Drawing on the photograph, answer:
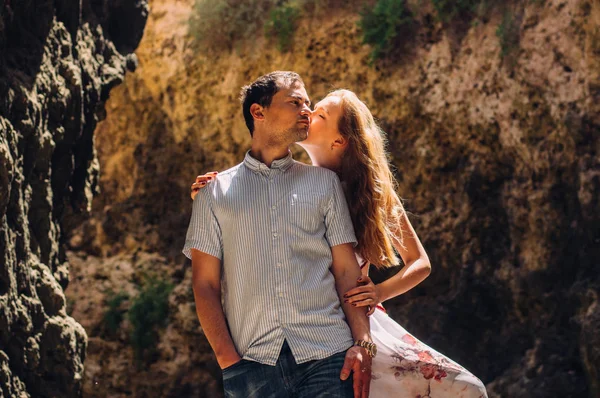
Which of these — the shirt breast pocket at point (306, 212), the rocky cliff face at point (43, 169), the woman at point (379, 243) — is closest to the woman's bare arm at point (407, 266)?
the woman at point (379, 243)

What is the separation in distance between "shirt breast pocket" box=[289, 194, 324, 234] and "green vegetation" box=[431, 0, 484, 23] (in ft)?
19.9

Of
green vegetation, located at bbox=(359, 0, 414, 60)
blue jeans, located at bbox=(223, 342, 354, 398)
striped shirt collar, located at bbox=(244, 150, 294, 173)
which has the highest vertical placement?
green vegetation, located at bbox=(359, 0, 414, 60)

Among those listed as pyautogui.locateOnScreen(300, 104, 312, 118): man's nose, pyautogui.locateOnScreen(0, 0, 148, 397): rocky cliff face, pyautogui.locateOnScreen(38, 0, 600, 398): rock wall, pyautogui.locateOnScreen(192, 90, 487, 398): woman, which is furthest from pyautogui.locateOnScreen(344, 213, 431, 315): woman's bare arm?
pyautogui.locateOnScreen(38, 0, 600, 398): rock wall

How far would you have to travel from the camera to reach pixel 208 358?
9344mm

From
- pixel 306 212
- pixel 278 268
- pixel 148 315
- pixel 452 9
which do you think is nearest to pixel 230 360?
pixel 278 268

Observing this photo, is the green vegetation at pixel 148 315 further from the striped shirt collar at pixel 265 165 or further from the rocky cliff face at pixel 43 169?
the striped shirt collar at pixel 265 165

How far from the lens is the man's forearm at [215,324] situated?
291 cm

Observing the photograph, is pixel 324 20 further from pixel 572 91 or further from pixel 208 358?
pixel 208 358

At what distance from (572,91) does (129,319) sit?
5.40 m

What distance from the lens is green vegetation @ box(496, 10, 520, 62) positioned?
26.4 ft

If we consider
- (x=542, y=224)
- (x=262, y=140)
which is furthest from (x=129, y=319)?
(x=262, y=140)

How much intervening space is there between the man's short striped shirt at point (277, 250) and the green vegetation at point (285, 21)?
21.7 feet

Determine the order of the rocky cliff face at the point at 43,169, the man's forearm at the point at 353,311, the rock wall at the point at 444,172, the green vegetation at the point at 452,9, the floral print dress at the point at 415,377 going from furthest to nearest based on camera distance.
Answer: the green vegetation at the point at 452,9
the rock wall at the point at 444,172
the rocky cliff face at the point at 43,169
the floral print dress at the point at 415,377
the man's forearm at the point at 353,311

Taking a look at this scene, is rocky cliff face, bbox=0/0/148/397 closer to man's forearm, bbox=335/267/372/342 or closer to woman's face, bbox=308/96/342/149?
woman's face, bbox=308/96/342/149
